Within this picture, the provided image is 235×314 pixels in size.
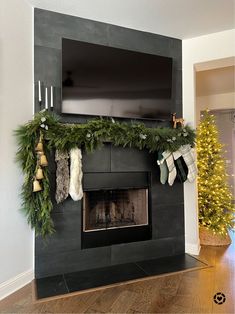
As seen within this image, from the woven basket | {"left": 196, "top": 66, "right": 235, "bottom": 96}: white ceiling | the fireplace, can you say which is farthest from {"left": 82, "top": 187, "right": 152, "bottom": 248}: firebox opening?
{"left": 196, "top": 66, "right": 235, "bottom": 96}: white ceiling

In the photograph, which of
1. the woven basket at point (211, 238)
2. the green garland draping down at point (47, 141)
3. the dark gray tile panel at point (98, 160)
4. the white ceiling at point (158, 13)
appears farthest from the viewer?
the woven basket at point (211, 238)

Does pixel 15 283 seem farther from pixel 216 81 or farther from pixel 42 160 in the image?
pixel 216 81

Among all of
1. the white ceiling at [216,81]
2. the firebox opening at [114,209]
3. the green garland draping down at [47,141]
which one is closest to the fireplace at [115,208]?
the firebox opening at [114,209]

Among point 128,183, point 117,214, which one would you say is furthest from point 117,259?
point 128,183

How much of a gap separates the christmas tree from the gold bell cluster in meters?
2.11

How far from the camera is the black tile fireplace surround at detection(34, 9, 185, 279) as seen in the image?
221 centimetres

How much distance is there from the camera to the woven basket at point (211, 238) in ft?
9.85

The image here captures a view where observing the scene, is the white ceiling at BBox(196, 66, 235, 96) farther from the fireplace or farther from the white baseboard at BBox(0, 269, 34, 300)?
the white baseboard at BBox(0, 269, 34, 300)

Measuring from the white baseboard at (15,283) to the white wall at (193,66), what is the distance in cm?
174

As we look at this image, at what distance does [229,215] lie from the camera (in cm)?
304

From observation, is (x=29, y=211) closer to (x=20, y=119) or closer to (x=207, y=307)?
(x=20, y=119)

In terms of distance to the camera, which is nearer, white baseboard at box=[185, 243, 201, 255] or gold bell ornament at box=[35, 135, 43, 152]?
gold bell ornament at box=[35, 135, 43, 152]

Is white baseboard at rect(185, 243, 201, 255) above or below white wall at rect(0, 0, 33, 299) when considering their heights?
below

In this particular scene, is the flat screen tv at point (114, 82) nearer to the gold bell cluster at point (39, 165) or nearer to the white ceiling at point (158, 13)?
the white ceiling at point (158, 13)
